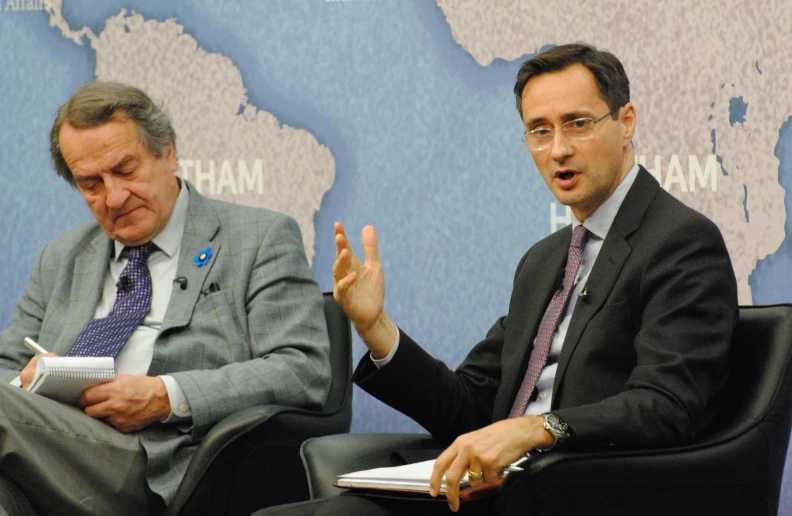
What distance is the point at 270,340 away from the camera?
2600mm

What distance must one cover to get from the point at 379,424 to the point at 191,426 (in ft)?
3.03

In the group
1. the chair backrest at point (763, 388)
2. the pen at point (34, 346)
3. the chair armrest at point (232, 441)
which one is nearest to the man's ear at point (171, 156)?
the pen at point (34, 346)

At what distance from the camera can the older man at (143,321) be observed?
2336 mm

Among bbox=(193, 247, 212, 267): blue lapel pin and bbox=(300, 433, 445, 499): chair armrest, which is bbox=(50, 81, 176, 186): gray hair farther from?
bbox=(300, 433, 445, 499): chair armrest

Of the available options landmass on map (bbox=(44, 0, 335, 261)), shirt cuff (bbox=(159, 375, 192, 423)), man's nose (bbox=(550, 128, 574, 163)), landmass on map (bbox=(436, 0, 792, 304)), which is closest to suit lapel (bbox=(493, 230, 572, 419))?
man's nose (bbox=(550, 128, 574, 163))

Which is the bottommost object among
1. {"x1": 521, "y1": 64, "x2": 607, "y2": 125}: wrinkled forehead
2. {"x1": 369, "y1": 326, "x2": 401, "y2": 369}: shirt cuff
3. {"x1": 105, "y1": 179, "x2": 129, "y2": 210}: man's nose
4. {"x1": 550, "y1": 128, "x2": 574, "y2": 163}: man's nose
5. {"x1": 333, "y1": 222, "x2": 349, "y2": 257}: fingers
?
{"x1": 369, "y1": 326, "x2": 401, "y2": 369}: shirt cuff

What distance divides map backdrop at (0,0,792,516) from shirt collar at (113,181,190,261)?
1.61 feet

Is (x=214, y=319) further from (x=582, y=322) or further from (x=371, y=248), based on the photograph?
(x=582, y=322)

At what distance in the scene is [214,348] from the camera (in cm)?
261

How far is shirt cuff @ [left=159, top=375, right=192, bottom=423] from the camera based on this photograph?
245cm

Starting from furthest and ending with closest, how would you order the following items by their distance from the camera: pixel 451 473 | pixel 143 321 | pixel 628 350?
pixel 143 321, pixel 628 350, pixel 451 473

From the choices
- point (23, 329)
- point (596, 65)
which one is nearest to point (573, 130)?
point (596, 65)

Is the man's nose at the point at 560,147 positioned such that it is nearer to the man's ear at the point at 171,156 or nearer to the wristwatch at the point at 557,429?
the wristwatch at the point at 557,429

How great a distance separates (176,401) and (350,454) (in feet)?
1.87
